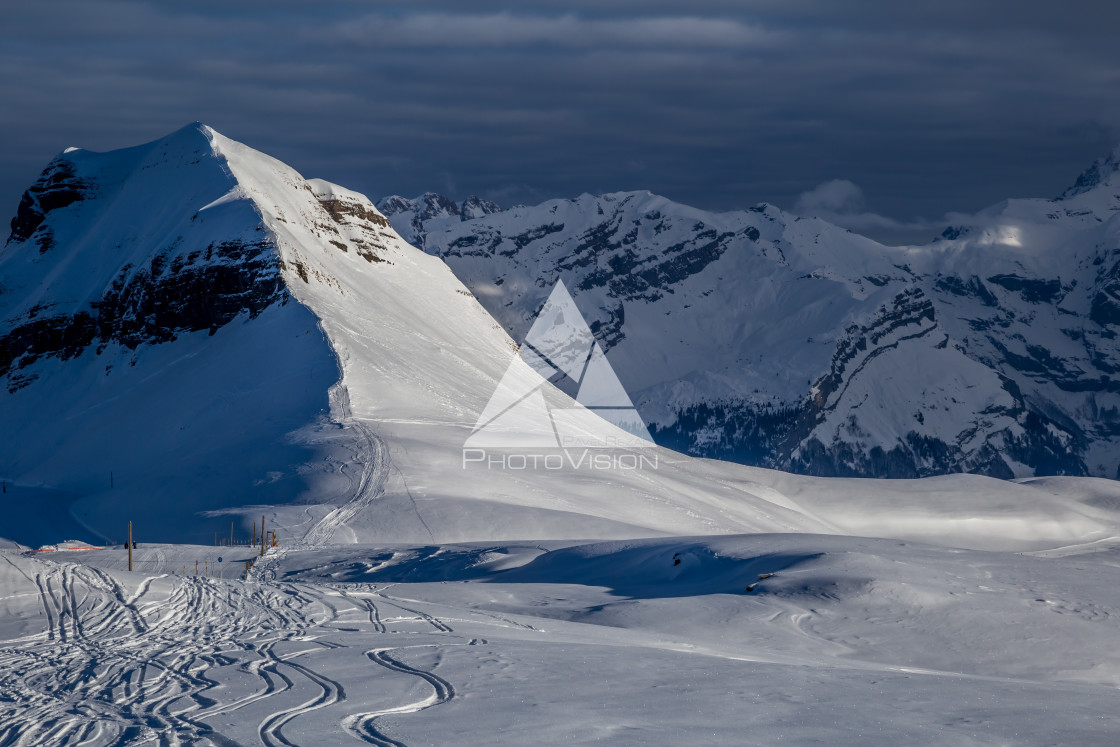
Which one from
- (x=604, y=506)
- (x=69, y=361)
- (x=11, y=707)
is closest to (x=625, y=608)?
(x=11, y=707)

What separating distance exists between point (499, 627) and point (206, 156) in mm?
117216

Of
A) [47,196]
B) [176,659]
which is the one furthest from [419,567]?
[47,196]

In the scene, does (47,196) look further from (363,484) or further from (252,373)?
(363,484)

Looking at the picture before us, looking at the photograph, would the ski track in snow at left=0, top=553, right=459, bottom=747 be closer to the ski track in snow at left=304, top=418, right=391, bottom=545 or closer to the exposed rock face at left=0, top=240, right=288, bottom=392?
the ski track in snow at left=304, top=418, right=391, bottom=545

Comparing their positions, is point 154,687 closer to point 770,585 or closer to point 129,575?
point 129,575

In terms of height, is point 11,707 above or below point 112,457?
above

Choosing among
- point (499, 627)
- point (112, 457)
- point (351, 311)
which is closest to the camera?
point (499, 627)

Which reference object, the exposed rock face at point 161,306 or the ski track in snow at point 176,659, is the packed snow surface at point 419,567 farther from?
the exposed rock face at point 161,306

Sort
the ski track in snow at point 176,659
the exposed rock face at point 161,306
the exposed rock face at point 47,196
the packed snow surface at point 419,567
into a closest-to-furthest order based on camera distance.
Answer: the ski track in snow at point 176,659, the packed snow surface at point 419,567, the exposed rock face at point 161,306, the exposed rock face at point 47,196

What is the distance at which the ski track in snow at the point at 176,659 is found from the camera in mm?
15859

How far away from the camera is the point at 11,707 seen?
56.1 ft

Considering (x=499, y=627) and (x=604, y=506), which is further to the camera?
(x=604, y=506)

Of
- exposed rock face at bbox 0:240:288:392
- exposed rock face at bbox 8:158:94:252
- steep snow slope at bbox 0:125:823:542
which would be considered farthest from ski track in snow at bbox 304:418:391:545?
exposed rock face at bbox 8:158:94:252

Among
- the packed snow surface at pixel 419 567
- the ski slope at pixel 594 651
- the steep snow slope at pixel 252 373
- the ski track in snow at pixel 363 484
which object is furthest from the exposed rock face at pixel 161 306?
the ski slope at pixel 594 651
